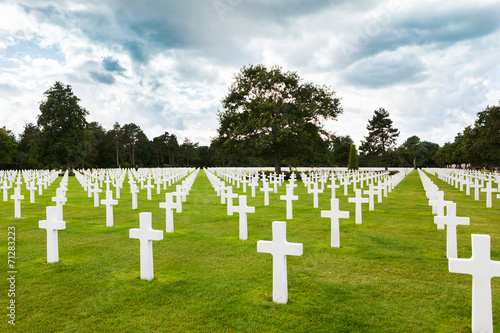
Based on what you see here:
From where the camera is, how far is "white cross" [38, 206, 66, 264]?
5.02 metres

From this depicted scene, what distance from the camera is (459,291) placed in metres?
3.99

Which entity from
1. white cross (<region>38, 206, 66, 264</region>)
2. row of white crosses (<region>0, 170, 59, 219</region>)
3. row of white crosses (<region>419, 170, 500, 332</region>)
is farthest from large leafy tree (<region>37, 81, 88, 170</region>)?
row of white crosses (<region>419, 170, 500, 332</region>)

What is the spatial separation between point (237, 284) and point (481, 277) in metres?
2.59

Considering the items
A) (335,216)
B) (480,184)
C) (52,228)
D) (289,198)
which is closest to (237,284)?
(335,216)

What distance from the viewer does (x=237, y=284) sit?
429 centimetres

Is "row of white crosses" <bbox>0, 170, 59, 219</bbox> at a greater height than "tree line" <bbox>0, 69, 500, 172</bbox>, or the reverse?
"tree line" <bbox>0, 69, 500, 172</bbox>

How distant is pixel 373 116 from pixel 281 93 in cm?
4195

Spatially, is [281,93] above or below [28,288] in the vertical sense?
above

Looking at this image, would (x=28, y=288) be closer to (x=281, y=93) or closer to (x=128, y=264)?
(x=128, y=264)

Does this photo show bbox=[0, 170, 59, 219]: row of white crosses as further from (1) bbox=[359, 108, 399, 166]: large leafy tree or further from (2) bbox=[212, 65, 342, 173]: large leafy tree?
(1) bbox=[359, 108, 399, 166]: large leafy tree

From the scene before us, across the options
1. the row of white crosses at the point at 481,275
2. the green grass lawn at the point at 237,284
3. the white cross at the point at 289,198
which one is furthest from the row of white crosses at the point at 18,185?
the row of white crosses at the point at 481,275

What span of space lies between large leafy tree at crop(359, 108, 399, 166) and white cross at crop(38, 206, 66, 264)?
2660 inches

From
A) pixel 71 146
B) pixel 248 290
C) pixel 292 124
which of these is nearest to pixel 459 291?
pixel 248 290

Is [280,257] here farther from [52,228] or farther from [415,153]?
[415,153]
